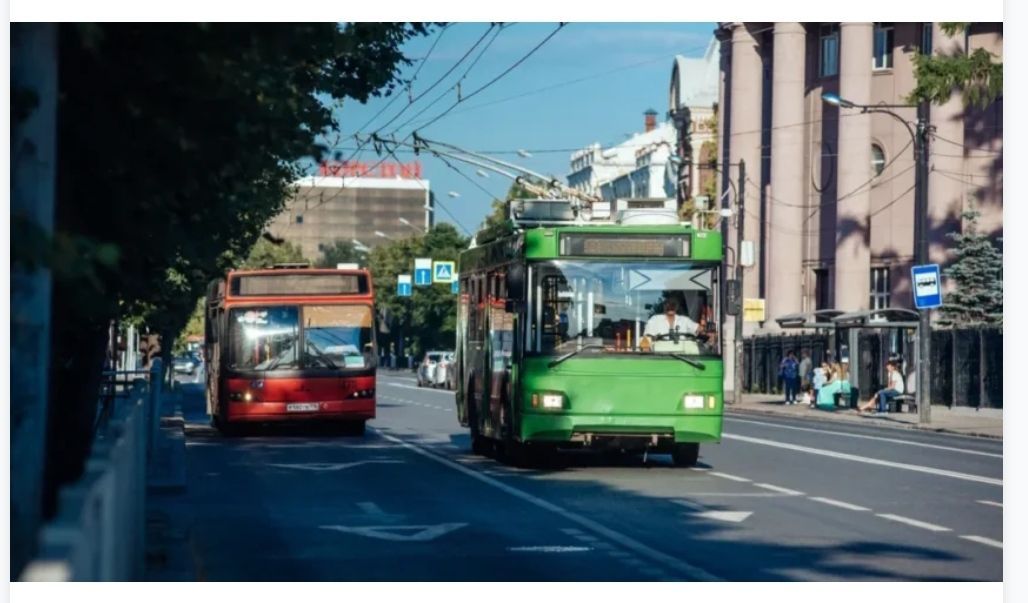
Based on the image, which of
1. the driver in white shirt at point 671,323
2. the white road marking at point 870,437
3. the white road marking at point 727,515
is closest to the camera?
the white road marking at point 727,515

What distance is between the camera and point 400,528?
15.7 metres

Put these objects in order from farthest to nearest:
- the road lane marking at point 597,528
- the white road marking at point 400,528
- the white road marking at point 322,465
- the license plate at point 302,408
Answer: the license plate at point 302,408 < the white road marking at point 322,465 < the white road marking at point 400,528 < the road lane marking at point 597,528

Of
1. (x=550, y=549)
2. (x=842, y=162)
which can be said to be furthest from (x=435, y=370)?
(x=550, y=549)

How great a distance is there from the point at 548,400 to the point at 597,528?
6.61 meters

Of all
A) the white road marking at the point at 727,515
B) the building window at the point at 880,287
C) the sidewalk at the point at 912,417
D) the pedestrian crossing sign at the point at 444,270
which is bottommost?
the sidewalk at the point at 912,417

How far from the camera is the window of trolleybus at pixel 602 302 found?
73.1 feet

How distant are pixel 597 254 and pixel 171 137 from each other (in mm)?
13472

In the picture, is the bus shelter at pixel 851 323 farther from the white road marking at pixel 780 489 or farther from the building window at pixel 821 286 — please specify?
the white road marking at pixel 780 489

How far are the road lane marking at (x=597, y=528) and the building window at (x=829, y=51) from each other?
46525 millimetres

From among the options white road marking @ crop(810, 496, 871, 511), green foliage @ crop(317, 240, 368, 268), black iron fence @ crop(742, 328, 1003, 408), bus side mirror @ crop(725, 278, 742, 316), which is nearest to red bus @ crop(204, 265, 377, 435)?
bus side mirror @ crop(725, 278, 742, 316)

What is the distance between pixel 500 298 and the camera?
79.8 feet

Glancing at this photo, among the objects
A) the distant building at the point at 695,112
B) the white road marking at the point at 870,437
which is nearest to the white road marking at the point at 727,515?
the white road marking at the point at 870,437

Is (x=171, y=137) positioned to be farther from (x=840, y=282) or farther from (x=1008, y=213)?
(x=840, y=282)

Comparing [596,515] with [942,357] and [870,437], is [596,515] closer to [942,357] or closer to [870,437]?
[870,437]
